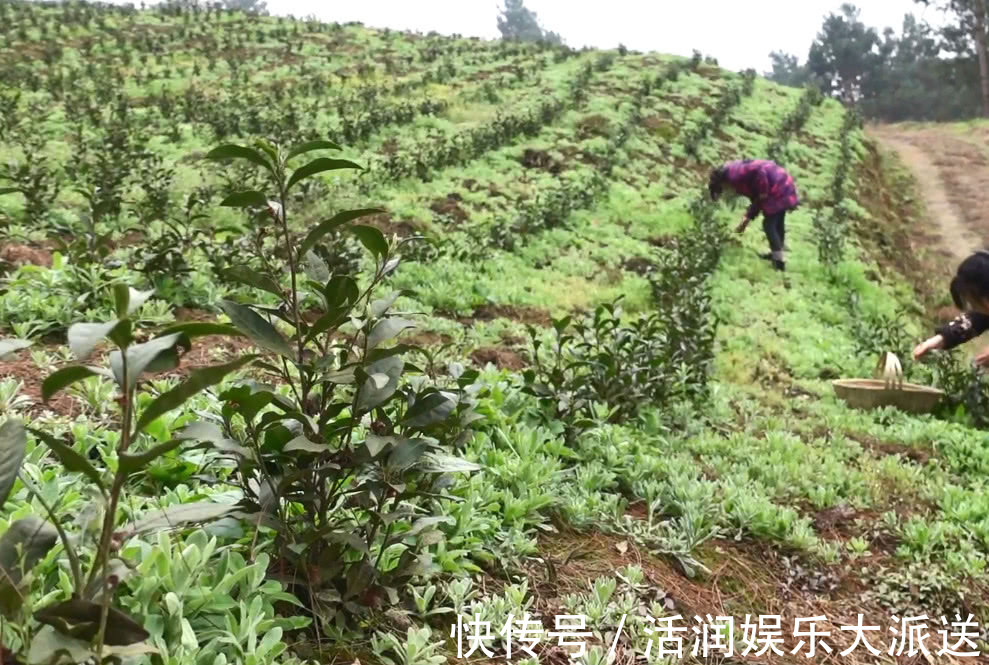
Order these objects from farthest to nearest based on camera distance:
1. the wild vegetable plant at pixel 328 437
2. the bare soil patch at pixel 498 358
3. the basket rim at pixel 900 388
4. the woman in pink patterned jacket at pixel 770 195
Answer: the woman in pink patterned jacket at pixel 770 195 < the basket rim at pixel 900 388 < the bare soil patch at pixel 498 358 < the wild vegetable plant at pixel 328 437

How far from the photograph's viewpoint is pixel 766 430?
4965 millimetres

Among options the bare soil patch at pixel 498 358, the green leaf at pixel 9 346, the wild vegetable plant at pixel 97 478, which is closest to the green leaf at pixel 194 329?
the wild vegetable plant at pixel 97 478

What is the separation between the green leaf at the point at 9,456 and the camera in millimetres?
1217

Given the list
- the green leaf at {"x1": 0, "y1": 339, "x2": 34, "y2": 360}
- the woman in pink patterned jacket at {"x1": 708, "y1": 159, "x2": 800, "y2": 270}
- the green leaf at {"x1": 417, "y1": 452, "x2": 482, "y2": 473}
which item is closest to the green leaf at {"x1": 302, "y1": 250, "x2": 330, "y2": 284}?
the green leaf at {"x1": 417, "y1": 452, "x2": 482, "y2": 473}

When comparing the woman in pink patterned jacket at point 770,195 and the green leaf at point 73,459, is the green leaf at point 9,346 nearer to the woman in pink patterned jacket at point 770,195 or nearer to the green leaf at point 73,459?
the green leaf at point 73,459

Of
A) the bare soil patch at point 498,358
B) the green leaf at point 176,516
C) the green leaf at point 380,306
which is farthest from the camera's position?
the bare soil patch at point 498,358

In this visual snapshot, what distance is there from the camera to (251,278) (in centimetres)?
176

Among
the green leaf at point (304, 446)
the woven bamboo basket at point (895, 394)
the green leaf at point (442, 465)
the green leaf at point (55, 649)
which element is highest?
the green leaf at point (304, 446)

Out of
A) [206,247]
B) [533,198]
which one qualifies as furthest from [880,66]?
[206,247]

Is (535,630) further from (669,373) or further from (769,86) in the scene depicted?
(769,86)

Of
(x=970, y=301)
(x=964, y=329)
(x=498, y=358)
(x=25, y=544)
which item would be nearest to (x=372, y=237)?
(x=25, y=544)

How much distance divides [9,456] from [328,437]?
0.91 meters

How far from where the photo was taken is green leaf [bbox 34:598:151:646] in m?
1.19

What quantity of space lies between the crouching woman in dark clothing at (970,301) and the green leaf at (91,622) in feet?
17.4
